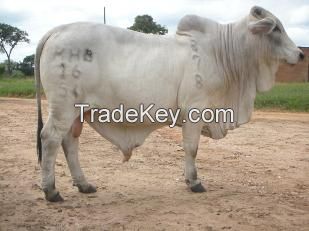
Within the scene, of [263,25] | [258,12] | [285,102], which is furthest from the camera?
[285,102]

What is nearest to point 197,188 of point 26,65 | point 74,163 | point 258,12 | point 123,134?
point 123,134

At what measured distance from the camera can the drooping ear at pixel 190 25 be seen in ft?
17.3

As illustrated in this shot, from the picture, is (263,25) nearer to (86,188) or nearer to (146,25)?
(86,188)

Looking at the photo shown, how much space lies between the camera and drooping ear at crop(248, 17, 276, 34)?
5117 millimetres

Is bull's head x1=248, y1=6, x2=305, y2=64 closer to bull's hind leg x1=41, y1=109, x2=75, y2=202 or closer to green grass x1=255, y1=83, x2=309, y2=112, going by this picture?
bull's hind leg x1=41, y1=109, x2=75, y2=202

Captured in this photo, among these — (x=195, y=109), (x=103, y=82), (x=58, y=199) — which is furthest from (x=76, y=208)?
(x=195, y=109)

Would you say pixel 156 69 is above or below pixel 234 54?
below

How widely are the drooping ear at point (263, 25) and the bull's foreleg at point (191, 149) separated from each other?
1.20 meters

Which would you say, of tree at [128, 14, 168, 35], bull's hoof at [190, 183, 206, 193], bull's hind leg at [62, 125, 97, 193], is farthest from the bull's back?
tree at [128, 14, 168, 35]

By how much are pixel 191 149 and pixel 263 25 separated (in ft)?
5.03

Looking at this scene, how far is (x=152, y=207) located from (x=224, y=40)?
199 cm

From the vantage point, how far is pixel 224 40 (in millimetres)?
5301

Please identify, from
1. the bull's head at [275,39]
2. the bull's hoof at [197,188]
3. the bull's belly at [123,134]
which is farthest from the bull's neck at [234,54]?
the bull's hoof at [197,188]

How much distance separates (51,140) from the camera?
4.74 meters
